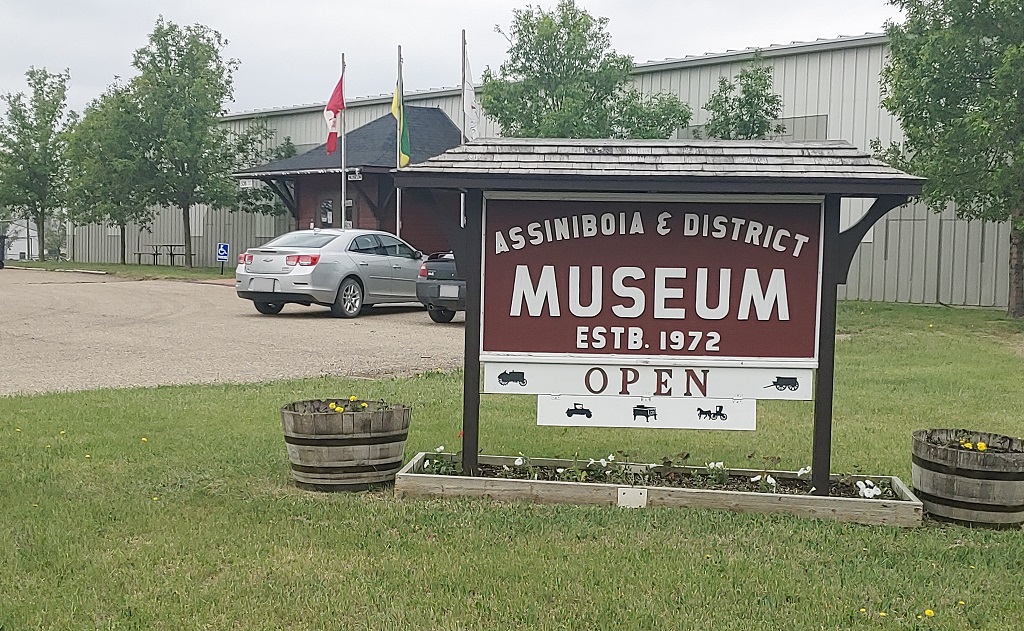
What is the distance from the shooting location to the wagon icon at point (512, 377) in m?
5.98

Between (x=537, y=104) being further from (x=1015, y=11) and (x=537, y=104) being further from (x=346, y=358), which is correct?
(x=346, y=358)

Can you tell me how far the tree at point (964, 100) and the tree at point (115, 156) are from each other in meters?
24.6

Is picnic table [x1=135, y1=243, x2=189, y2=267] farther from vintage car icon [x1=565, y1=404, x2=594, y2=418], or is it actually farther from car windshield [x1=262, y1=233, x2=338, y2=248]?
vintage car icon [x1=565, y1=404, x2=594, y2=418]

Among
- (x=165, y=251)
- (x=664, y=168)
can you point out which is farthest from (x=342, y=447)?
(x=165, y=251)

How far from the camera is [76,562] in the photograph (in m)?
4.57

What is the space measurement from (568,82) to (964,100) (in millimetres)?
9555

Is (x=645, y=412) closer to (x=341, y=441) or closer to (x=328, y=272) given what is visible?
(x=341, y=441)

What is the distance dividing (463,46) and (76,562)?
21.5 metres

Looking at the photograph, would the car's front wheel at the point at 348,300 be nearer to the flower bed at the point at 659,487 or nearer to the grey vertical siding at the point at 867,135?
the flower bed at the point at 659,487

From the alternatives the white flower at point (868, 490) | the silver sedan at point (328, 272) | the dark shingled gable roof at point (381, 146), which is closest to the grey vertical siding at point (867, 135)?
the dark shingled gable roof at point (381, 146)

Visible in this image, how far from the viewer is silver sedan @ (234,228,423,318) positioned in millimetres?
16766

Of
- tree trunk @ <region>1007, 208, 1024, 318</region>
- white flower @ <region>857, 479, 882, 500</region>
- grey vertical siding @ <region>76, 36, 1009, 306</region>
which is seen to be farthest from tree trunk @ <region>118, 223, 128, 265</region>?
white flower @ <region>857, 479, 882, 500</region>

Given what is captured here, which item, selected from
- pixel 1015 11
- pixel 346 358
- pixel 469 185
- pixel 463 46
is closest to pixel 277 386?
pixel 346 358

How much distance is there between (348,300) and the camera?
17.4 metres
